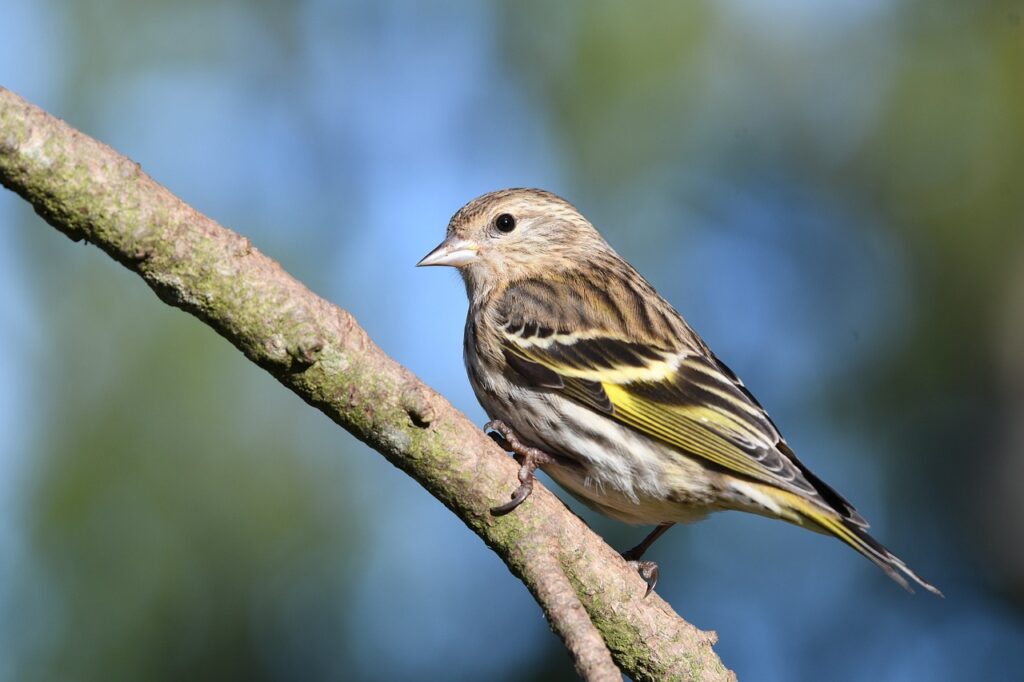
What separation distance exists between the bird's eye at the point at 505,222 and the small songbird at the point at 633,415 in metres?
0.47

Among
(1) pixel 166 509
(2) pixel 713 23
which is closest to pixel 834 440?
(2) pixel 713 23

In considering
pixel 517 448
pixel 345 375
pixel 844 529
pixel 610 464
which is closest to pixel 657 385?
pixel 610 464

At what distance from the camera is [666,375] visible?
168 inches

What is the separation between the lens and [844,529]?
145 inches

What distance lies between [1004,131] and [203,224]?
4.93 m

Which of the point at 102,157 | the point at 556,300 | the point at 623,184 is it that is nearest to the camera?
the point at 102,157

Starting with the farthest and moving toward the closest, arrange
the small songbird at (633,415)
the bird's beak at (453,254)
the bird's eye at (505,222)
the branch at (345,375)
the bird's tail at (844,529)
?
the bird's eye at (505,222)
the bird's beak at (453,254)
the small songbird at (633,415)
the bird's tail at (844,529)
the branch at (345,375)

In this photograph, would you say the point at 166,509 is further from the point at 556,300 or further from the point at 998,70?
the point at 998,70

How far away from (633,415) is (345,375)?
4.99 feet

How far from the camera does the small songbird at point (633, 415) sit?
3.87 meters

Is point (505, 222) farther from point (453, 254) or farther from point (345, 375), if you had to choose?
point (345, 375)

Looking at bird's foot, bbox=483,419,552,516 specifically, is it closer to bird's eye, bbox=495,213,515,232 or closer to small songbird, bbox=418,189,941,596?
small songbird, bbox=418,189,941,596

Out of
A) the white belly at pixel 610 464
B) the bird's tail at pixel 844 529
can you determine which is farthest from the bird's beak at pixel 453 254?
the bird's tail at pixel 844 529

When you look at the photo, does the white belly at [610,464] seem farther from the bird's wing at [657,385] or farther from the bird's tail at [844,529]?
the bird's tail at [844,529]
